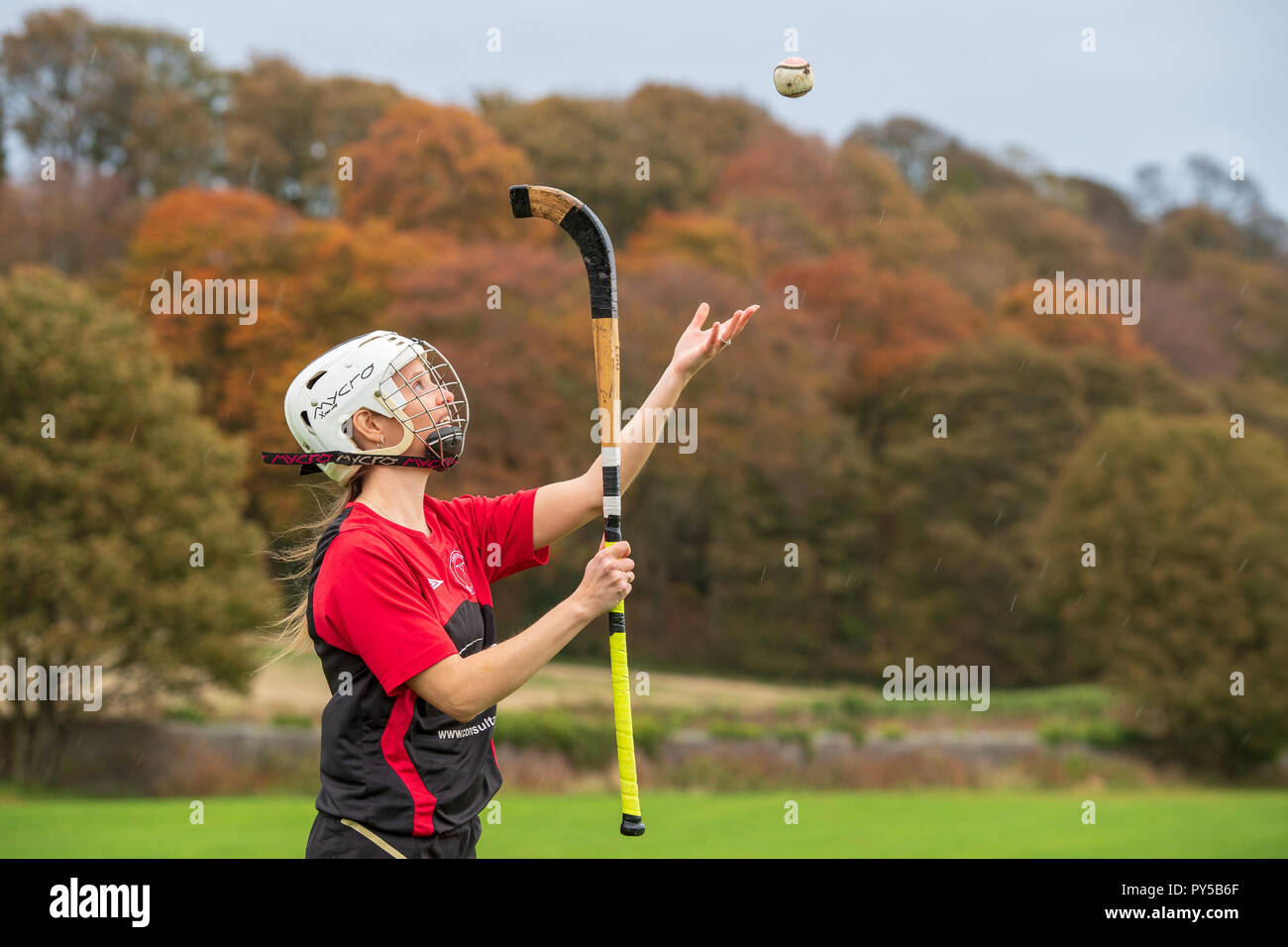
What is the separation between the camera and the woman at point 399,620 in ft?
11.5

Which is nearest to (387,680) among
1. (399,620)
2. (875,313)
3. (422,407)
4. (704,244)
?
(399,620)

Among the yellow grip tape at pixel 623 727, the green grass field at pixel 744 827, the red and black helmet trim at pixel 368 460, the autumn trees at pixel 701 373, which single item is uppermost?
the autumn trees at pixel 701 373

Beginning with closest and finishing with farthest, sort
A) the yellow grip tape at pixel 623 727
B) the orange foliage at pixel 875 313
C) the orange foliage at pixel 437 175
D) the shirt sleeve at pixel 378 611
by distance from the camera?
1. the shirt sleeve at pixel 378 611
2. the yellow grip tape at pixel 623 727
3. the orange foliage at pixel 437 175
4. the orange foliage at pixel 875 313

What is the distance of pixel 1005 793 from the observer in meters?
29.1

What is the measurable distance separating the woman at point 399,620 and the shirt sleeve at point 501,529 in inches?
5.9

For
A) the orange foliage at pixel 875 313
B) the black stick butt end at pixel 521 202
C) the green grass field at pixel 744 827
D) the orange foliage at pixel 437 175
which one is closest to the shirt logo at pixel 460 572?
the black stick butt end at pixel 521 202

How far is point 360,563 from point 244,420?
33177 mm

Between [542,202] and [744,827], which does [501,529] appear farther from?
[744,827]

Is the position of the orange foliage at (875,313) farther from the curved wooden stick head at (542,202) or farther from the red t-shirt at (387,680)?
the red t-shirt at (387,680)

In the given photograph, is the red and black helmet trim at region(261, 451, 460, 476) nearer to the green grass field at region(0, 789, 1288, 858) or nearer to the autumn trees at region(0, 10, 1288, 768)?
the green grass field at region(0, 789, 1288, 858)

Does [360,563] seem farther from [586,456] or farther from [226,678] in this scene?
[586,456]

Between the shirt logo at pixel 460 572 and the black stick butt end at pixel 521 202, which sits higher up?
the black stick butt end at pixel 521 202

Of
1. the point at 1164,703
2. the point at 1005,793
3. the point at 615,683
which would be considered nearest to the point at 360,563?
the point at 615,683

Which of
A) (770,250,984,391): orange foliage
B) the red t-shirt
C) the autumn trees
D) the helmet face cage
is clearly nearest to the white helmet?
the helmet face cage
